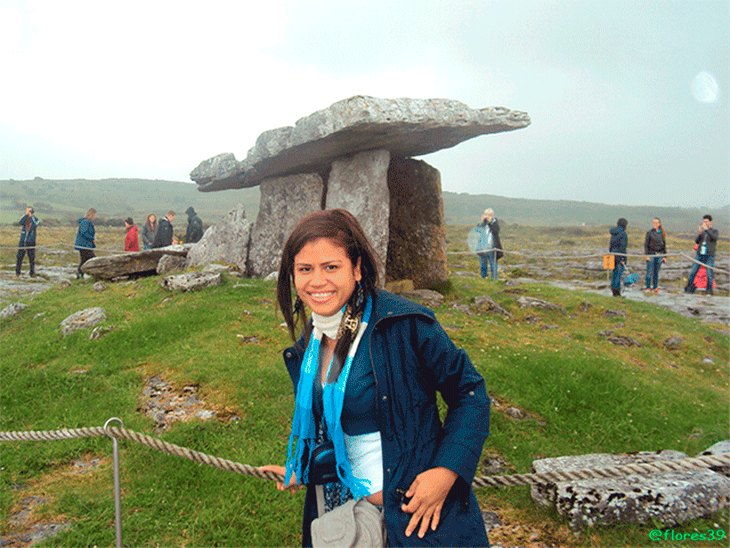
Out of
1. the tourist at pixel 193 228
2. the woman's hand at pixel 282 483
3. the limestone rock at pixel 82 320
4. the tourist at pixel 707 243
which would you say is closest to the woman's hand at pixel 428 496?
the woman's hand at pixel 282 483

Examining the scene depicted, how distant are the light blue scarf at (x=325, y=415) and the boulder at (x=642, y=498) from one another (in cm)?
237

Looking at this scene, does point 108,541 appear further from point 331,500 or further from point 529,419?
point 529,419

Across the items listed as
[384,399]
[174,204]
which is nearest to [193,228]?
[384,399]

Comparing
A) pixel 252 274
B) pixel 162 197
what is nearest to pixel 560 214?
pixel 162 197

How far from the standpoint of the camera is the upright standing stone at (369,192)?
1106 cm

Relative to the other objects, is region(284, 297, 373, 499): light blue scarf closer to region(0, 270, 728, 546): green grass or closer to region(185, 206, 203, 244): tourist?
region(0, 270, 728, 546): green grass

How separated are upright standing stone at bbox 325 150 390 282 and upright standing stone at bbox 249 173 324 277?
1028 mm

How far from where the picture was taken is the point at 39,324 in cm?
964

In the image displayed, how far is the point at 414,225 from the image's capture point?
1270cm

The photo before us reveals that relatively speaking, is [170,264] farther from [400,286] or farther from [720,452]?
[720,452]

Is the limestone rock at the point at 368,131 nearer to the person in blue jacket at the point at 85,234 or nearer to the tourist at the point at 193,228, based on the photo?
the tourist at the point at 193,228

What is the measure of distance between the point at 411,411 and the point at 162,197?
160476mm

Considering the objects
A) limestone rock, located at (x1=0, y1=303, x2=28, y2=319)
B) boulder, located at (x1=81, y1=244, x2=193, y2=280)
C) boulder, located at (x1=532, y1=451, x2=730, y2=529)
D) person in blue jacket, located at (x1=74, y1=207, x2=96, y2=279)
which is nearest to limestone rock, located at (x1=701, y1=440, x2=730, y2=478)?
boulder, located at (x1=532, y1=451, x2=730, y2=529)

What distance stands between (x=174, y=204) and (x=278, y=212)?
13709 cm
